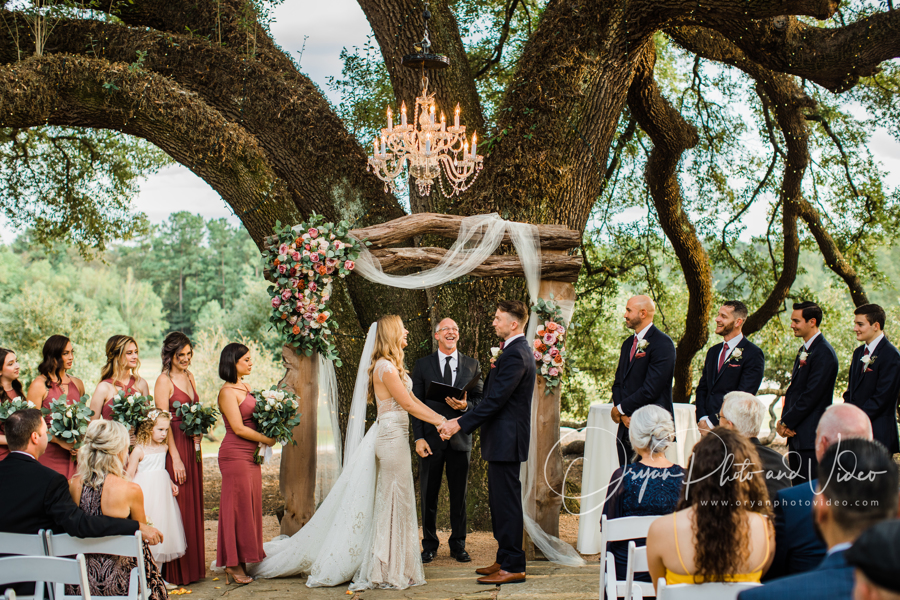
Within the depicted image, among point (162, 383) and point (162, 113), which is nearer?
point (162, 383)

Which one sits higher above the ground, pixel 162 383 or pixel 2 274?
pixel 2 274

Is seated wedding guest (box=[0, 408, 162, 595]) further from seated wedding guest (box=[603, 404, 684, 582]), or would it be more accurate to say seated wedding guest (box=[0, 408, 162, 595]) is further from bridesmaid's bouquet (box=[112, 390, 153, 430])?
seated wedding guest (box=[603, 404, 684, 582])

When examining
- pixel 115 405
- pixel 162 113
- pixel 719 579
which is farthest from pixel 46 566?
→ pixel 162 113

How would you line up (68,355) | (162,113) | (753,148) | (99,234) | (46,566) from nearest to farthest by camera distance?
(46,566) < (68,355) < (162,113) < (99,234) < (753,148)

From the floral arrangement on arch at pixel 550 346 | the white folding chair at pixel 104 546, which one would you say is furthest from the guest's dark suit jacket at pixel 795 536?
the floral arrangement on arch at pixel 550 346

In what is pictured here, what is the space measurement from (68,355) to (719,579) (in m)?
4.93

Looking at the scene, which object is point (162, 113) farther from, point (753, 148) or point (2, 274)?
point (2, 274)

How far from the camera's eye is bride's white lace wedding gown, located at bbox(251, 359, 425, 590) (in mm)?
4938

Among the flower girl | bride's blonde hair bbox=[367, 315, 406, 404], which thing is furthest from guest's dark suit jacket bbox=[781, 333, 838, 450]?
the flower girl

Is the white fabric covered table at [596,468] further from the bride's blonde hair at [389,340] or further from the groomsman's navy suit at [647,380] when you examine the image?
the bride's blonde hair at [389,340]

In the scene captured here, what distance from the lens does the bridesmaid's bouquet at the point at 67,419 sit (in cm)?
504

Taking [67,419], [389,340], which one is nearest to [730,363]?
[389,340]

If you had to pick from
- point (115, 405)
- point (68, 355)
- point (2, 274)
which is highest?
point (2, 274)

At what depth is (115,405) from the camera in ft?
16.6
